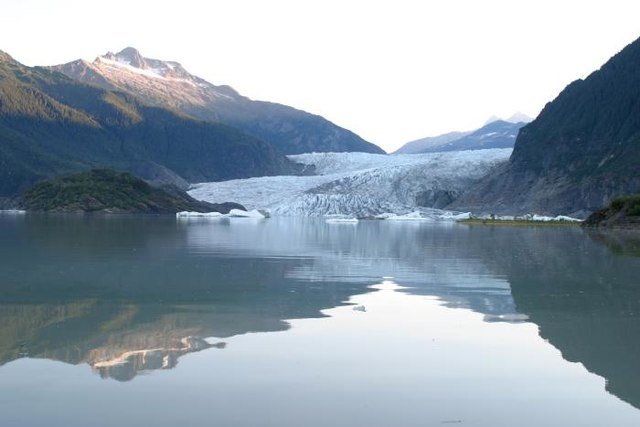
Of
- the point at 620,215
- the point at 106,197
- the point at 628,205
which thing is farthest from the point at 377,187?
the point at 628,205

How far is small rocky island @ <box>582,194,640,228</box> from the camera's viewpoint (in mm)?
55062

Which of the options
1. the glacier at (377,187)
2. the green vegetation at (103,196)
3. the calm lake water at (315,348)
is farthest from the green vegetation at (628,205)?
the green vegetation at (103,196)

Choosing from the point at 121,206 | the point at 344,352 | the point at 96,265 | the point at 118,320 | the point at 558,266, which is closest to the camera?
the point at 344,352

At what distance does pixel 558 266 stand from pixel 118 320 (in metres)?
13.8

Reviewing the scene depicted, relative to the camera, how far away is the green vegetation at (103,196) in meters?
99.0

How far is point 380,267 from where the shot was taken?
20.5 m

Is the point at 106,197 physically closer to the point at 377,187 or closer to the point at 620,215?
the point at 377,187

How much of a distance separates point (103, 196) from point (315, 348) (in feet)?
313

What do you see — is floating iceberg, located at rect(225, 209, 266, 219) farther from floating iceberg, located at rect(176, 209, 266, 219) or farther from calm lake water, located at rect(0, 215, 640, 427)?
calm lake water, located at rect(0, 215, 640, 427)

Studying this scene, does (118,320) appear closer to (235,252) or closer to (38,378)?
(38,378)

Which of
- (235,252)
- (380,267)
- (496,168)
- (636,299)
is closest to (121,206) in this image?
(496,168)

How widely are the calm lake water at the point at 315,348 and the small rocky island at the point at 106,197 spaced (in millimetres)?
83405

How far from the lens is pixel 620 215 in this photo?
188ft

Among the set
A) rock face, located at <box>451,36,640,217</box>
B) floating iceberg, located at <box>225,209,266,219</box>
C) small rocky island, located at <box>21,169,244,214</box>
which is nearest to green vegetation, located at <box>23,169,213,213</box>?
small rocky island, located at <box>21,169,244,214</box>
